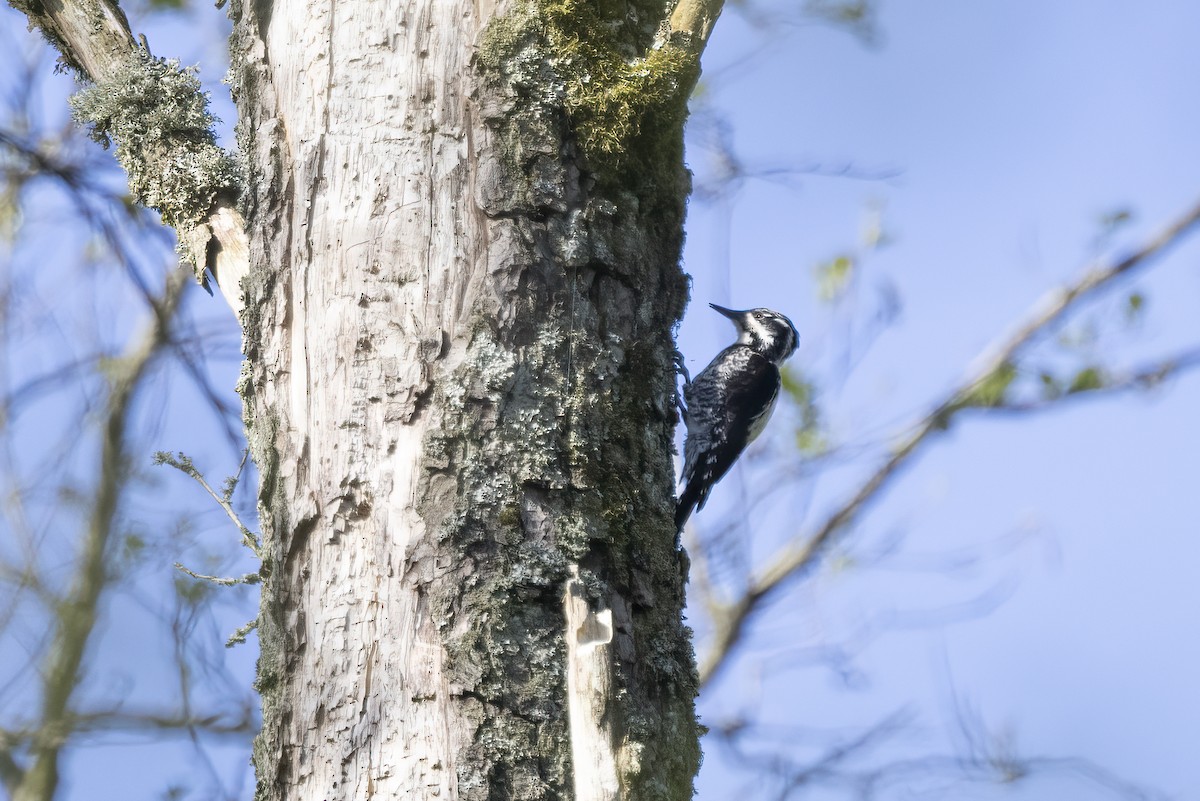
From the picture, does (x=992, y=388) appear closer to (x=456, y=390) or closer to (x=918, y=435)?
(x=918, y=435)

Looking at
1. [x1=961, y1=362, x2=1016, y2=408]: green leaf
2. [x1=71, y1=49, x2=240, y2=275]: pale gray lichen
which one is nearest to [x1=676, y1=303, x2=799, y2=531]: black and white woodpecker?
[x1=961, y1=362, x2=1016, y2=408]: green leaf

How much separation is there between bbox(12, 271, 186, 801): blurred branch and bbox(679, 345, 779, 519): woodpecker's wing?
2.27m

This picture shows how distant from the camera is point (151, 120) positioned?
2566 mm

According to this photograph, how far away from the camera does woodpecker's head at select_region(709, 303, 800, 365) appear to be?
202 inches

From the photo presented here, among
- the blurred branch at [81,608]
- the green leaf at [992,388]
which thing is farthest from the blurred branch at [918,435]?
the blurred branch at [81,608]

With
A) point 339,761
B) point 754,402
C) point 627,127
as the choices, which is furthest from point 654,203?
point 754,402

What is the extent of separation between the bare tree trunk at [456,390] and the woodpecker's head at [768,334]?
9.23 feet

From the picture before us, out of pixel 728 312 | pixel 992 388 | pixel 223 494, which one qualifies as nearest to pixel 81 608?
pixel 223 494

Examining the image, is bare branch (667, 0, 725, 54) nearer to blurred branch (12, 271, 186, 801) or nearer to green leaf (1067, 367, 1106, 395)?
blurred branch (12, 271, 186, 801)

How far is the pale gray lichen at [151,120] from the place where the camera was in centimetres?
251

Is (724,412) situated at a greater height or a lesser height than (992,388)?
lesser

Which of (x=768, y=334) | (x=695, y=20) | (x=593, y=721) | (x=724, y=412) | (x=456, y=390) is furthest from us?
(x=768, y=334)

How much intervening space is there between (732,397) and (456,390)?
3032mm

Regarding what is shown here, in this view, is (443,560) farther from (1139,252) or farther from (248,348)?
(1139,252)
